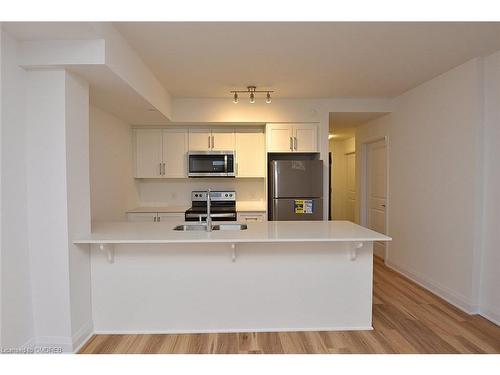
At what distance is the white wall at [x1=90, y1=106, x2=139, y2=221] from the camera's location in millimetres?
3414

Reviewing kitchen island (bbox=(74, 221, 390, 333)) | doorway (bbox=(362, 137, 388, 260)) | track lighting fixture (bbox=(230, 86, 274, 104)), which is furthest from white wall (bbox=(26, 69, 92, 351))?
doorway (bbox=(362, 137, 388, 260))

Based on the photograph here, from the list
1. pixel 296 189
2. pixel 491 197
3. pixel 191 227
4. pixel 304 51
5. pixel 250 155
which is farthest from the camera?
pixel 250 155

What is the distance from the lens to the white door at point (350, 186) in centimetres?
695

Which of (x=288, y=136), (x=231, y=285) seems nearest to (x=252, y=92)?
(x=288, y=136)

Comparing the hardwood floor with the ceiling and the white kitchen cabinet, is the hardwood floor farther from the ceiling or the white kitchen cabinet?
the ceiling

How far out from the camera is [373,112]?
4.34 metres

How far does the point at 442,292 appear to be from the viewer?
3.30 m

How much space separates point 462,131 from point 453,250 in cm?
117

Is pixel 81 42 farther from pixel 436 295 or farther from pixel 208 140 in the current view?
pixel 436 295

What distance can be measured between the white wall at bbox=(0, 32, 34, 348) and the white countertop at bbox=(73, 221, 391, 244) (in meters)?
0.36

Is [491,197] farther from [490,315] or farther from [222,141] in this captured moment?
[222,141]

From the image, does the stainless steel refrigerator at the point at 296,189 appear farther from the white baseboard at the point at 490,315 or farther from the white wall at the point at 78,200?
the white wall at the point at 78,200

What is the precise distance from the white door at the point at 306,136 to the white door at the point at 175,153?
5.20ft

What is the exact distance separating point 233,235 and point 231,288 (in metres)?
0.49
